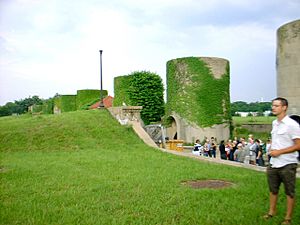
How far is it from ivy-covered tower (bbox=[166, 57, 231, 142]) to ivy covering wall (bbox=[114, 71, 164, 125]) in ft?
12.0

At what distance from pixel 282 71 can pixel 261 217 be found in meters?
10.7

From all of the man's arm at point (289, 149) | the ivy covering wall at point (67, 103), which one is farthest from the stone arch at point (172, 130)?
the man's arm at point (289, 149)

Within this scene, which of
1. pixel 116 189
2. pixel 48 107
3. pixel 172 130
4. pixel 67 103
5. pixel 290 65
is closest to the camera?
pixel 116 189

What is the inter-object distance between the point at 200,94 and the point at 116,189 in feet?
54.4

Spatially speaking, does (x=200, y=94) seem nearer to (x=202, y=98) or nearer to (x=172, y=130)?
(x=202, y=98)

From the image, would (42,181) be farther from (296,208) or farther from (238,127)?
(238,127)

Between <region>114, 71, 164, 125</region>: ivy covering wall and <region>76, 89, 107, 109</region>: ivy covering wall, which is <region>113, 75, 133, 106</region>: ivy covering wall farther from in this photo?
<region>76, 89, 107, 109</region>: ivy covering wall

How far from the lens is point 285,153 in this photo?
423 cm

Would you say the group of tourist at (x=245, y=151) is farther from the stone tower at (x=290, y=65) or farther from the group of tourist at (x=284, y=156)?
the group of tourist at (x=284, y=156)

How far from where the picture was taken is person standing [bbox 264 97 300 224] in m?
4.22

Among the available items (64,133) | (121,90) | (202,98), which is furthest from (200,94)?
(64,133)

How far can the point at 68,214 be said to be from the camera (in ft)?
14.9

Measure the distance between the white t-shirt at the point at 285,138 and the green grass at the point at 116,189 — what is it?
0.76 metres

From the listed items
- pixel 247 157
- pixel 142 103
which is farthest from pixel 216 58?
pixel 247 157
